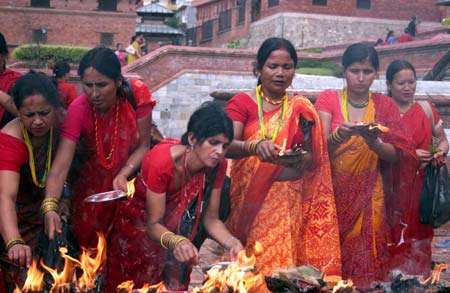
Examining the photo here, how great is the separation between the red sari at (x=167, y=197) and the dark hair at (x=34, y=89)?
0.65 m

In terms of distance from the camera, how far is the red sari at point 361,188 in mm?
5543

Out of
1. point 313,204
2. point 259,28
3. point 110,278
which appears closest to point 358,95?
point 313,204

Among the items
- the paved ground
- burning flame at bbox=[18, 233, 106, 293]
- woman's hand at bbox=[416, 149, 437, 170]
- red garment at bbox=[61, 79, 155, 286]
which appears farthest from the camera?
the paved ground

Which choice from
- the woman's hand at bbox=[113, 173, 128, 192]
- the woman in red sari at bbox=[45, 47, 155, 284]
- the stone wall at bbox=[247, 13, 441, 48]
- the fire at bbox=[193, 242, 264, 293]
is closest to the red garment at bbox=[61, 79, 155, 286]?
the woman in red sari at bbox=[45, 47, 155, 284]

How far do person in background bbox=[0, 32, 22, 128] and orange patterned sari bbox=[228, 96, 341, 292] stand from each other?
1460 millimetres

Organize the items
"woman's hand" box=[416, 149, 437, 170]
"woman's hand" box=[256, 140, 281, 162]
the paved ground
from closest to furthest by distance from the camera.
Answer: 1. "woman's hand" box=[256, 140, 281, 162]
2. "woman's hand" box=[416, 149, 437, 170]
3. the paved ground

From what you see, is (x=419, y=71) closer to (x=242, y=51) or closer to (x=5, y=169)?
(x=242, y=51)

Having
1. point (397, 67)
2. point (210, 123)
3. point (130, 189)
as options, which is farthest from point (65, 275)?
point (397, 67)

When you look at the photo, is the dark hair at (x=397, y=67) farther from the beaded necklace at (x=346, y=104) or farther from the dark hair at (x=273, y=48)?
the dark hair at (x=273, y=48)

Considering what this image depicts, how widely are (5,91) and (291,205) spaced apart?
1.96 m

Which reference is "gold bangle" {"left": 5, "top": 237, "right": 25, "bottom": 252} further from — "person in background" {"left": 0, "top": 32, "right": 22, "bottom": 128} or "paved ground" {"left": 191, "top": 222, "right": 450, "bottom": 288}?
"paved ground" {"left": 191, "top": 222, "right": 450, "bottom": 288}

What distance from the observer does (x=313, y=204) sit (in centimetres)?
522

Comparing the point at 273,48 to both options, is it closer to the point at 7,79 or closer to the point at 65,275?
the point at 7,79

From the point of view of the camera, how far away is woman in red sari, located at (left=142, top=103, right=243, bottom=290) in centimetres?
459
